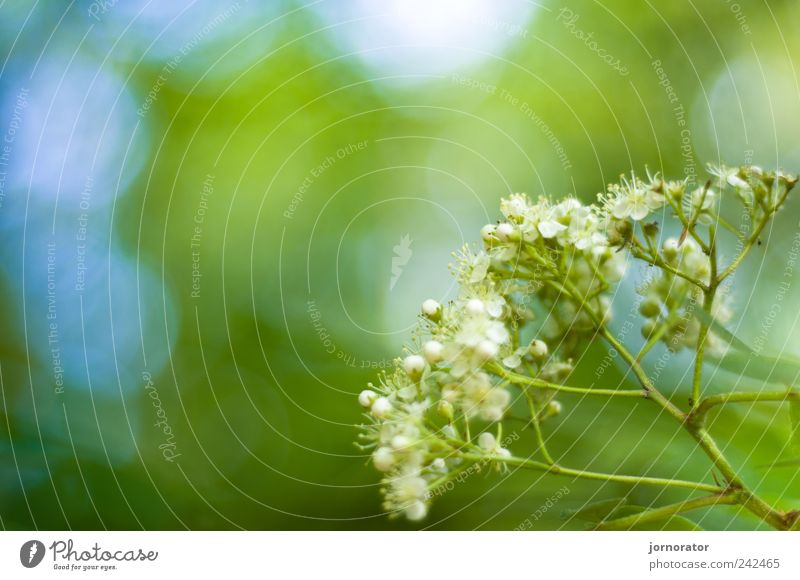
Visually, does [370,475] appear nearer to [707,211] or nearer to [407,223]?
[407,223]

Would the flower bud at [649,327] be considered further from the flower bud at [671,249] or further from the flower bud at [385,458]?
the flower bud at [385,458]

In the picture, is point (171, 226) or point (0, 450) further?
point (171, 226)

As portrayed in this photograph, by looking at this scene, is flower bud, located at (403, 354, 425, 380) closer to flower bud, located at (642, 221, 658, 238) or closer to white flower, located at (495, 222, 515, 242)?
white flower, located at (495, 222, 515, 242)
